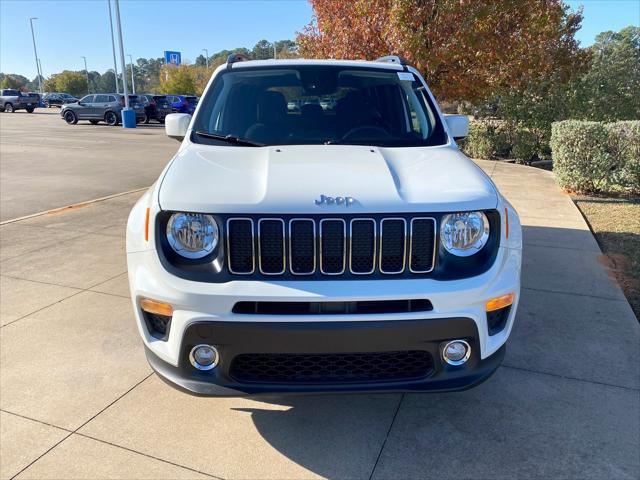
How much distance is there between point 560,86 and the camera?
1348 cm

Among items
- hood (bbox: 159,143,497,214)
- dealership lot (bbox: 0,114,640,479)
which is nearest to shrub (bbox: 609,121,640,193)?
dealership lot (bbox: 0,114,640,479)

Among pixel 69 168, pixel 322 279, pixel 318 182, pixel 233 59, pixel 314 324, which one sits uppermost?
pixel 233 59

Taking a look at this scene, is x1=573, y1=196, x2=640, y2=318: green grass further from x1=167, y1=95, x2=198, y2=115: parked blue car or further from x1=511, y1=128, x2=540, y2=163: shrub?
x1=167, y1=95, x2=198, y2=115: parked blue car

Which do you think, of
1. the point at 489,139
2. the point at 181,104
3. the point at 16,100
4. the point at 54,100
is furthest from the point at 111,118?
the point at 54,100

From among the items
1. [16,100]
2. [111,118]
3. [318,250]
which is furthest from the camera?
[16,100]

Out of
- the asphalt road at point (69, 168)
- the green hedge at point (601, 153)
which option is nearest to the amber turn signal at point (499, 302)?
the asphalt road at point (69, 168)

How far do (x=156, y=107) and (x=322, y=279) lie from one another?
32696mm

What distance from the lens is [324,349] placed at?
2305 millimetres

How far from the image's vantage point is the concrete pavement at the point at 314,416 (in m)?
2.61

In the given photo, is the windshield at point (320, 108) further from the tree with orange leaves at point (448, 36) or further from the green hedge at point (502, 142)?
the green hedge at point (502, 142)

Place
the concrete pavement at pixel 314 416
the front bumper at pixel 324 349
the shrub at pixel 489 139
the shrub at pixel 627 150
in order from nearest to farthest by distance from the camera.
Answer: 1. the front bumper at pixel 324 349
2. the concrete pavement at pixel 314 416
3. the shrub at pixel 627 150
4. the shrub at pixel 489 139

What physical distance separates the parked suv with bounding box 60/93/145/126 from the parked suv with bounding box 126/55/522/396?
3001 centimetres

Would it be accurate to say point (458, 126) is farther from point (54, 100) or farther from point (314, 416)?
point (54, 100)

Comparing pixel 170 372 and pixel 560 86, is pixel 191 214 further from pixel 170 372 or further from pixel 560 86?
pixel 560 86
